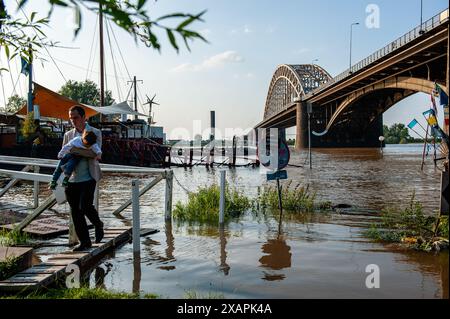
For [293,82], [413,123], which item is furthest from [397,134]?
[413,123]

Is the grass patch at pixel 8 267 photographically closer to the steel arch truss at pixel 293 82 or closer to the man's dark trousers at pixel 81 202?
the man's dark trousers at pixel 81 202

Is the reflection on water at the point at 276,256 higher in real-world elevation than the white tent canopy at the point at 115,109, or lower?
lower

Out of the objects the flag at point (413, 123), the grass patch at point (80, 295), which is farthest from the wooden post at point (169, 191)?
the flag at point (413, 123)

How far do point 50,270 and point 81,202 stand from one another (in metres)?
1.06

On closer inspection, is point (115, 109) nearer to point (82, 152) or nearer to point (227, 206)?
point (227, 206)

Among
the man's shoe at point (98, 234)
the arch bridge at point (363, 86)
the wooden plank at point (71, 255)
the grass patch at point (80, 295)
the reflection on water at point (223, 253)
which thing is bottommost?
the reflection on water at point (223, 253)

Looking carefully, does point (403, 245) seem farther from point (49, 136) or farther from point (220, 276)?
point (49, 136)

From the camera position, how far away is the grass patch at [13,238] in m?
6.80

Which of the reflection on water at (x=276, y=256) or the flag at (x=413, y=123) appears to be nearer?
the reflection on water at (x=276, y=256)

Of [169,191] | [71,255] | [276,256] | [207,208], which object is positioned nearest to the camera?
[71,255]

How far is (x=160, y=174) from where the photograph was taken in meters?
8.57

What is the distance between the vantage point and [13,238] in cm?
698

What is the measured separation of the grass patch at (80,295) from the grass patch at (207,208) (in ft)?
15.1
